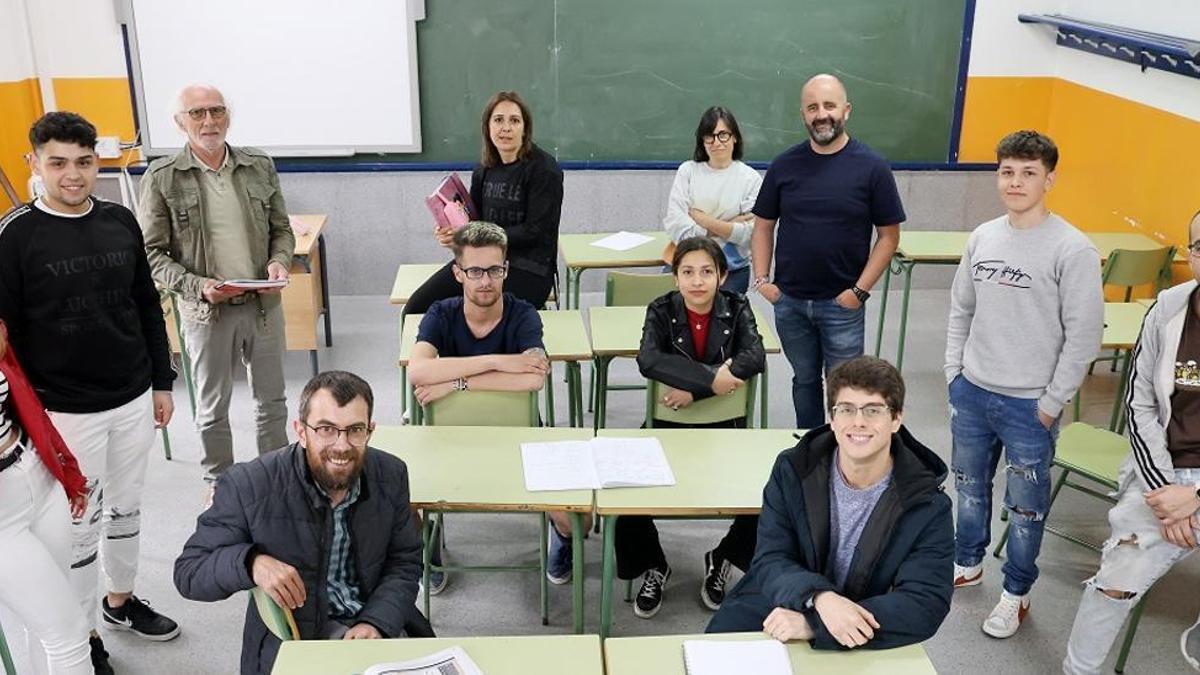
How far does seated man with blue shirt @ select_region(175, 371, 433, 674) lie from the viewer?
2.43m

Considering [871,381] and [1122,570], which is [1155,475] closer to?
[1122,570]

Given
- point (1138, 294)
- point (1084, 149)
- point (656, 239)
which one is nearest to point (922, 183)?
point (1084, 149)

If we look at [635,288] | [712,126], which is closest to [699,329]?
[635,288]

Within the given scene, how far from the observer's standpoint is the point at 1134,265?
5.33 m

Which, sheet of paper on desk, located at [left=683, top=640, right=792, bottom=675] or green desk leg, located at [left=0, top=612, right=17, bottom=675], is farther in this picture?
green desk leg, located at [left=0, top=612, right=17, bottom=675]

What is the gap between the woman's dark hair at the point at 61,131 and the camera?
2775 millimetres

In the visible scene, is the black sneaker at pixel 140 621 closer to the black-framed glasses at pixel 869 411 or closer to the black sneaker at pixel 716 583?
the black sneaker at pixel 716 583

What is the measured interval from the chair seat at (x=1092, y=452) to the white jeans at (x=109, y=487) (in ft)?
10.6

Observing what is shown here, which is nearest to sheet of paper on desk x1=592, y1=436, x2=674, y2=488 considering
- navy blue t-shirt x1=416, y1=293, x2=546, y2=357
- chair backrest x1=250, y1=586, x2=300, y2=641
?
navy blue t-shirt x1=416, y1=293, x2=546, y2=357

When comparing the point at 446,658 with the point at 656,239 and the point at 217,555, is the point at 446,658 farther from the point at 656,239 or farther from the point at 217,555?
the point at 656,239

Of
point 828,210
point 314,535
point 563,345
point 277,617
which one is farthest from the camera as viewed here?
point 563,345

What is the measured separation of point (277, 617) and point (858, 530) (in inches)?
56.9

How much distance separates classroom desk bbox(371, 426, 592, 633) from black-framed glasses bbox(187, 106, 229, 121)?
130 centimetres

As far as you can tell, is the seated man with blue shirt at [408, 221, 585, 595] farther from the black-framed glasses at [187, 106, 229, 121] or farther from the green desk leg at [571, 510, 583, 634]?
the black-framed glasses at [187, 106, 229, 121]
